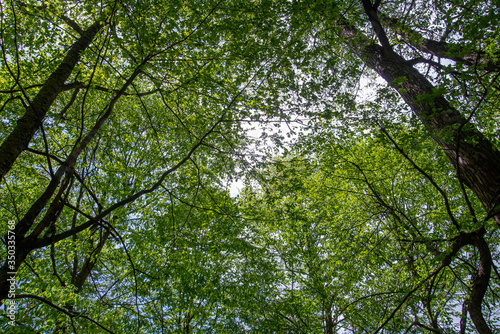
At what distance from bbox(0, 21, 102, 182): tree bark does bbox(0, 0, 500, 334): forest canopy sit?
2 cm

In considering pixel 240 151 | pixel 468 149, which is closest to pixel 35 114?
pixel 240 151

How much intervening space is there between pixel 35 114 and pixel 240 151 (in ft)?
9.75

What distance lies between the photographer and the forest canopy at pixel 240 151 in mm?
2891

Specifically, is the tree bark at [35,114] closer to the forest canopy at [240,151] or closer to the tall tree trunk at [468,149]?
the forest canopy at [240,151]

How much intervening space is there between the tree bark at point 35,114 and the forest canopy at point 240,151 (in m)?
0.02

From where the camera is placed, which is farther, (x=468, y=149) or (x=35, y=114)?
(x=468, y=149)

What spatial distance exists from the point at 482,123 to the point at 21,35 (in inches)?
341

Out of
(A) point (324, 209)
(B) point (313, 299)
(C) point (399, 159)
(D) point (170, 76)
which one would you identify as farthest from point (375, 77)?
(B) point (313, 299)

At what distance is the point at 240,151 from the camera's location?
4.70 metres

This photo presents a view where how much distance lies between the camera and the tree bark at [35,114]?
2.59 m

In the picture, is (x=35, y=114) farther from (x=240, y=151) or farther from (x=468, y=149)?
(x=468, y=149)

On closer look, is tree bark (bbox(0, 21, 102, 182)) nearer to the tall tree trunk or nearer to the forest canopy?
the forest canopy

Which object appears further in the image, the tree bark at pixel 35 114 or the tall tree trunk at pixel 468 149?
the tall tree trunk at pixel 468 149

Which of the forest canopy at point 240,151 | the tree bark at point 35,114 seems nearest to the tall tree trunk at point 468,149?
the forest canopy at point 240,151
